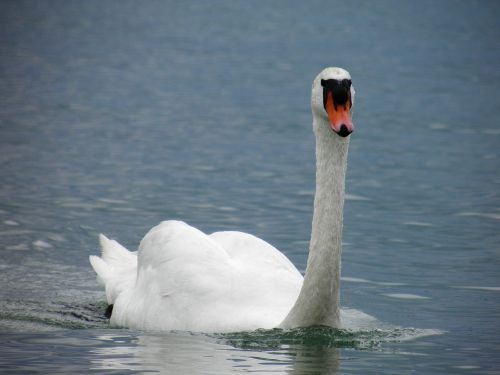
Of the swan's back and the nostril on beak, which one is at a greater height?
the nostril on beak

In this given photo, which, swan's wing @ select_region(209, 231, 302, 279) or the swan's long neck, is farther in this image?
swan's wing @ select_region(209, 231, 302, 279)

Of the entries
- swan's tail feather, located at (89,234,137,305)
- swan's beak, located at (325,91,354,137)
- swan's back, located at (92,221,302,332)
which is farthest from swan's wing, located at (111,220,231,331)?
swan's beak, located at (325,91,354,137)

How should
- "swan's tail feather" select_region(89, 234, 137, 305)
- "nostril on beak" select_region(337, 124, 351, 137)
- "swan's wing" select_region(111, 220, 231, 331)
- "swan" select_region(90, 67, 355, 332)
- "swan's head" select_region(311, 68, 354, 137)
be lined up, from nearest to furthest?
"nostril on beak" select_region(337, 124, 351, 137), "swan's head" select_region(311, 68, 354, 137), "swan" select_region(90, 67, 355, 332), "swan's wing" select_region(111, 220, 231, 331), "swan's tail feather" select_region(89, 234, 137, 305)

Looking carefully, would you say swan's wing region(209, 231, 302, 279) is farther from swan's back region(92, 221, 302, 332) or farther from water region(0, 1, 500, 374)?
water region(0, 1, 500, 374)

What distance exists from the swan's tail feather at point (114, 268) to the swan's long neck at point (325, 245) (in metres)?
2.63

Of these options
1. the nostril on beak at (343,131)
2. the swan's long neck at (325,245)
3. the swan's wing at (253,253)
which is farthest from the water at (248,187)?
the nostril on beak at (343,131)

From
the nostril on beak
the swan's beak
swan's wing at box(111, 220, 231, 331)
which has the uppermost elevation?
the swan's beak

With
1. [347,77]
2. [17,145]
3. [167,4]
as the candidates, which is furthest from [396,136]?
[167,4]

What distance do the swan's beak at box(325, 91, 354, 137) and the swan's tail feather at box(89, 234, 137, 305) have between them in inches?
128

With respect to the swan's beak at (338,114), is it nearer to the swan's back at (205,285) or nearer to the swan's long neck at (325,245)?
the swan's long neck at (325,245)

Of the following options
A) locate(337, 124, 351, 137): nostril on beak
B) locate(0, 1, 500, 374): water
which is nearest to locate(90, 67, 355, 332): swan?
locate(337, 124, 351, 137): nostril on beak

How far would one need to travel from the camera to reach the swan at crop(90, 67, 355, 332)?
9141mm

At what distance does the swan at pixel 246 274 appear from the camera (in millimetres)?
9141

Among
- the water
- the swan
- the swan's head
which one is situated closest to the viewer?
the swan's head
